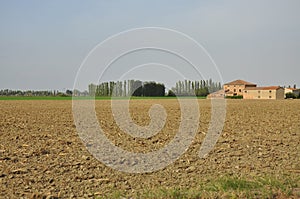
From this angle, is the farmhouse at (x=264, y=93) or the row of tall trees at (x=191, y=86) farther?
the farmhouse at (x=264, y=93)

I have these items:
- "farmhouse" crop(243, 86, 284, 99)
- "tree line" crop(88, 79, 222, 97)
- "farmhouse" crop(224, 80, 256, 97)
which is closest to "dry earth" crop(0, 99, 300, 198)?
"tree line" crop(88, 79, 222, 97)

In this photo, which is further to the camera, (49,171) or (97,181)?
(49,171)

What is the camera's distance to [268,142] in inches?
535

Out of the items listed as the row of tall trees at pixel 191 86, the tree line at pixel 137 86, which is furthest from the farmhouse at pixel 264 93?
the row of tall trees at pixel 191 86

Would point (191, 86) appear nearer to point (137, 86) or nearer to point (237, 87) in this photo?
point (137, 86)

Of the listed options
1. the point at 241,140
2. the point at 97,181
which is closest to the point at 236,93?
the point at 241,140

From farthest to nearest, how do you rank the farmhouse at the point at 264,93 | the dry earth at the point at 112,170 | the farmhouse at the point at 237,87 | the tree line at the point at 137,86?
the farmhouse at the point at 237,87 → the farmhouse at the point at 264,93 → the tree line at the point at 137,86 → the dry earth at the point at 112,170

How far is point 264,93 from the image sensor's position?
11006 centimetres

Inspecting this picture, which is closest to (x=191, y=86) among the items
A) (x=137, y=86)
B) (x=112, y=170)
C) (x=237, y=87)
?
(x=137, y=86)

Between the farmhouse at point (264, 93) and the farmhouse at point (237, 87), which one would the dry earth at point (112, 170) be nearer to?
the farmhouse at point (264, 93)

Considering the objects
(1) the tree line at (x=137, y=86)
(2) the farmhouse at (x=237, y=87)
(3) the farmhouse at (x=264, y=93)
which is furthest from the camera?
(2) the farmhouse at (x=237, y=87)

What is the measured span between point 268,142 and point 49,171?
797 centimetres

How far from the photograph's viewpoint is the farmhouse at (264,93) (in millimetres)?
108375

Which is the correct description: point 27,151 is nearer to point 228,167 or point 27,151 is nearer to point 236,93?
point 228,167
